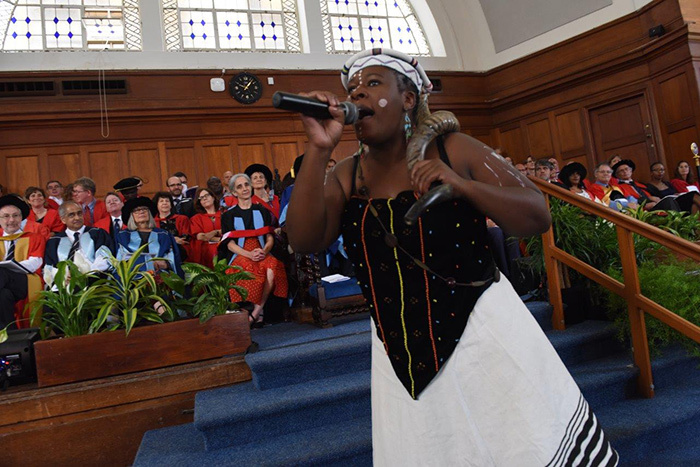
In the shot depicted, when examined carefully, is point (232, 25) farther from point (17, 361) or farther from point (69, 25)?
point (17, 361)

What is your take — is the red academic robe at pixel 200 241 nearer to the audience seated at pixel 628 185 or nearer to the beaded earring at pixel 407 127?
the beaded earring at pixel 407 127

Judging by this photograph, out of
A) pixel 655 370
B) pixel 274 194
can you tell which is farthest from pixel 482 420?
pixel 274 194

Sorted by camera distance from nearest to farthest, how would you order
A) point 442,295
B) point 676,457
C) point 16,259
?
point 442,295
point 676,457
point 16,259

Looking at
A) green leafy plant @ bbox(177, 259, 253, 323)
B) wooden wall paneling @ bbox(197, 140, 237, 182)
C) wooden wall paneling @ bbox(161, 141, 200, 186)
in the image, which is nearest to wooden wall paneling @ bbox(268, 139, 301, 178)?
wooden wall paneling @ bbox(197, 140, 237, 182)

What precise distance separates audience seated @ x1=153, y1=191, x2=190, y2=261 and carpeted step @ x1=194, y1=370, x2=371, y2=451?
242cm

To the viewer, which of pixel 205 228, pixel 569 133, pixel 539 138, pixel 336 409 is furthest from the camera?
pixel 539 138

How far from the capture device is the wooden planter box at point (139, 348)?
2.97m

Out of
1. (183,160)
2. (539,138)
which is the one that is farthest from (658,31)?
(183,160)

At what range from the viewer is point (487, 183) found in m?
1.11

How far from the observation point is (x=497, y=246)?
4.50 meters

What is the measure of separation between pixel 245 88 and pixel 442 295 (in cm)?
847

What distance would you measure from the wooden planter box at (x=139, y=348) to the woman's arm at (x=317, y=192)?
214cm

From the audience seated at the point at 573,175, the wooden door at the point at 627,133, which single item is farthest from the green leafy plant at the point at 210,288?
the wooden door at the point at 627,133

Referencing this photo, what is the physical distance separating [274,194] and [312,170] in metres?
4.73
